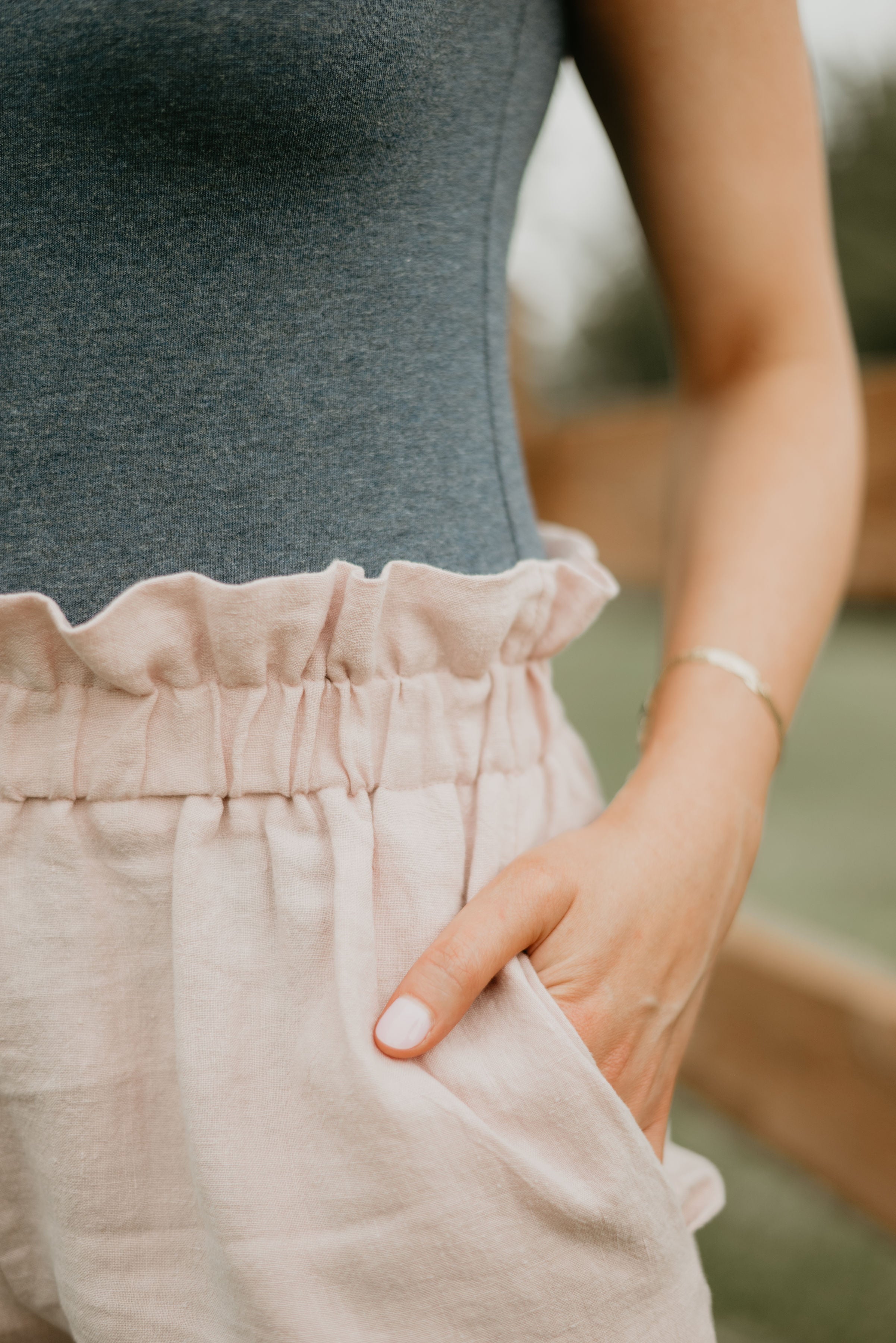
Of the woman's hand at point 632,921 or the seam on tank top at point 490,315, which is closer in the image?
the woman's hand at point 632,921

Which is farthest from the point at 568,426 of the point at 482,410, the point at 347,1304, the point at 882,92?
the point at 347,1304

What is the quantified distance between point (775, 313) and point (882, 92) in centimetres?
97

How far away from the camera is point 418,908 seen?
1.45 ft

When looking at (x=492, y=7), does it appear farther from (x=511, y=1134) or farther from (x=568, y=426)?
(x=568, y=426)

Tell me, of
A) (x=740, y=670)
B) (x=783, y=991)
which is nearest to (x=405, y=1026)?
(x=740, y=670)

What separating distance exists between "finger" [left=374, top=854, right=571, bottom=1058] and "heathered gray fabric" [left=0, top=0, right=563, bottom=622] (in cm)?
16

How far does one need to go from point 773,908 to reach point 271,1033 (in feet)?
6.10

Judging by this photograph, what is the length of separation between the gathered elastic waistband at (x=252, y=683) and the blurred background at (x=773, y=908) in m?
0.69

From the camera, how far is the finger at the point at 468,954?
0.40 m

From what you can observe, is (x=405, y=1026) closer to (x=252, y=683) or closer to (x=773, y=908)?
(x=252, y=683)

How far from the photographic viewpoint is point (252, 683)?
0.44 m

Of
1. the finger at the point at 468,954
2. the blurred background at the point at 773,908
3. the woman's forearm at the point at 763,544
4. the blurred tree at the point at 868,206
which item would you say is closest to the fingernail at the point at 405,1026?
the finger at the point at 468,954

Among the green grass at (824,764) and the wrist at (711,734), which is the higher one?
the wrist at (711,734)

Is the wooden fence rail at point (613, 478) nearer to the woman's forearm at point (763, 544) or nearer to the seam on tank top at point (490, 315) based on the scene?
the woman's forearm at point (763, 544)
